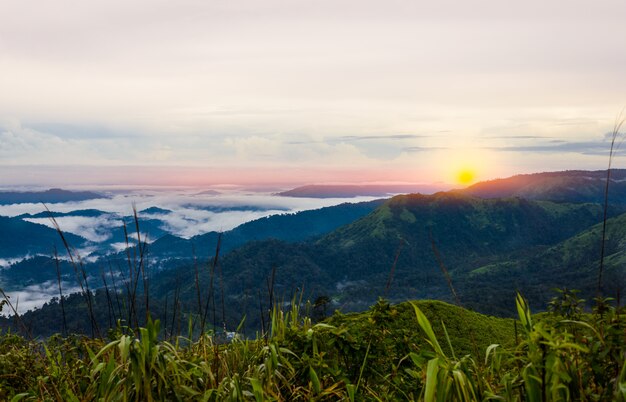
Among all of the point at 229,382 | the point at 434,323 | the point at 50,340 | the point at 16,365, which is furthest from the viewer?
the point at 434,323

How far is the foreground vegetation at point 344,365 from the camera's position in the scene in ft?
11.6

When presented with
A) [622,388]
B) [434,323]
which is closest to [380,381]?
[622,388]

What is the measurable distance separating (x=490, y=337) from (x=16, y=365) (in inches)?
403

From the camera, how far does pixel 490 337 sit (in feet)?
41.0

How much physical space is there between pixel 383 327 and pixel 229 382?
6.04ft

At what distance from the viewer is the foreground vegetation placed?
3.54 metres

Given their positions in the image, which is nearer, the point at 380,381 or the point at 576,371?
the point at 576,371

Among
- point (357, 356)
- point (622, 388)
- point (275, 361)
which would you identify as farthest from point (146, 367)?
point (622, 388)

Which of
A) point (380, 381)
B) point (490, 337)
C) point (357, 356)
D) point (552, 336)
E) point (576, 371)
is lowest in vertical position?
point (490, 337)

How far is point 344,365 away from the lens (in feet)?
18.6

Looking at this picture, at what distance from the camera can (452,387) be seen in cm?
375

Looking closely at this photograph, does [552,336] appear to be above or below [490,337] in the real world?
above

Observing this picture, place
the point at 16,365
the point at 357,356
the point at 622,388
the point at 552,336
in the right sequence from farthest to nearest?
1. the point at 16,365
2. the point at 357,356
3. the point at 552,336
4. the point at 622,388

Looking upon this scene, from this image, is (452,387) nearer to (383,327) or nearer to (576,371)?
(576,371)
